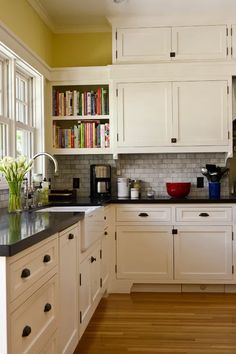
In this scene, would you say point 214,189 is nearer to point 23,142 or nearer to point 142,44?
point 142,44

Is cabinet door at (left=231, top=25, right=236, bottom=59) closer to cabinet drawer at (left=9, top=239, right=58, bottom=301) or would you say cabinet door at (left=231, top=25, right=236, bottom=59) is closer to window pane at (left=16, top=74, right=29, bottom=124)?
window pane at (left=16, top=74, right=29, bottom=124)

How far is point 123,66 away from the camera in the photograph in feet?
A: 14.0

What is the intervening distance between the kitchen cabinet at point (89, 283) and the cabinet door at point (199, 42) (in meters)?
2.05

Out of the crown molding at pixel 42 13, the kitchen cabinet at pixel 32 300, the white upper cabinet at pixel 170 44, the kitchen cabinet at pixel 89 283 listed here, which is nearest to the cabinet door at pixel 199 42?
the white upper cabinet at pixel 170 44

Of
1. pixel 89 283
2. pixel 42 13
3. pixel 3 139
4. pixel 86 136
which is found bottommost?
pixel 89 283

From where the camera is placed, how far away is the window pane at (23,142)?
12.7ft

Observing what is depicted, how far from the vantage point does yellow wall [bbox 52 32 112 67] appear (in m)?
4.56

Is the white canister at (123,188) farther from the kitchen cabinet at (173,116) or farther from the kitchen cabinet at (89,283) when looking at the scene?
the kitchen cabinet at (89,283)

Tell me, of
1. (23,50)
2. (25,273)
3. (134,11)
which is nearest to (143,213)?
(23,50)

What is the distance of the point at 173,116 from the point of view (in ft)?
14.0

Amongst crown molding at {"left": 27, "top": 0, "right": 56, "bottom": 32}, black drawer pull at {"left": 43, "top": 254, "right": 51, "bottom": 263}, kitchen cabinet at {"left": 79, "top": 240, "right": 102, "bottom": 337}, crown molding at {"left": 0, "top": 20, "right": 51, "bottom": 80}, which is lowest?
kitchen cabinet at {"left": 79, "top": 240, "right": 102, "bottom": 337}

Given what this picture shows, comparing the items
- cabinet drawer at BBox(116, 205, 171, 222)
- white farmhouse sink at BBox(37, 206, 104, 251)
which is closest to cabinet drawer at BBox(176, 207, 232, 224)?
cabinet drawer at BBox(116, 205, 171, 222)

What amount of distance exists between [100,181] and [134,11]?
1674 millimetres

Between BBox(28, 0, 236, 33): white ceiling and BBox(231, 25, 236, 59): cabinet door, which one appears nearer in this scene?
BBox(28, 0, 236, 33): white ceiling
